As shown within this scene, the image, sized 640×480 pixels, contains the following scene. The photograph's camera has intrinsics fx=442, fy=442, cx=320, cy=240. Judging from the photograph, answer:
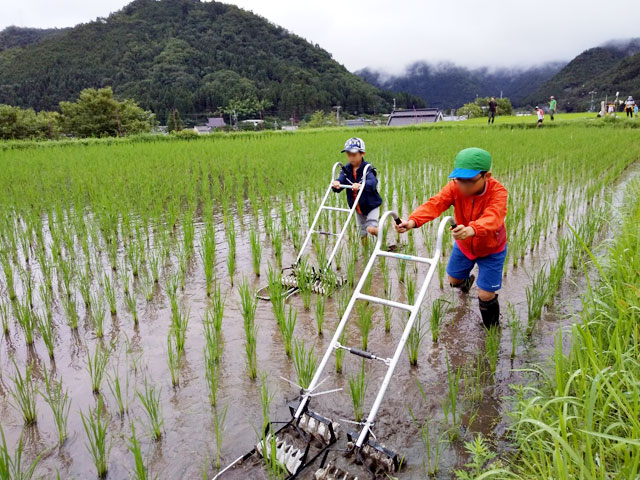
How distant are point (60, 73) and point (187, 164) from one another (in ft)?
185

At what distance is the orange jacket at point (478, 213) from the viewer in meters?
2.52

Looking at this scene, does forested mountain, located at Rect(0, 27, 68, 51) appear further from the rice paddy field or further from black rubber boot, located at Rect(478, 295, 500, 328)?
black rubber boot, located at Rect(478, 295, 500, 328)

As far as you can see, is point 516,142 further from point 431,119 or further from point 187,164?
point 431,119

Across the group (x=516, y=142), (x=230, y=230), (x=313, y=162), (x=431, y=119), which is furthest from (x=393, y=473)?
(x=431, y=119)

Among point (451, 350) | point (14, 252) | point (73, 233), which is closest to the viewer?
point (451, 350)

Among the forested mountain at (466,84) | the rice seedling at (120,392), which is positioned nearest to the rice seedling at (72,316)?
the rice seedling at (120,392)

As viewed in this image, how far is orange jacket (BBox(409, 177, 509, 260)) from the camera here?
2516 mm

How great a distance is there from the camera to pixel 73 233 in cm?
510

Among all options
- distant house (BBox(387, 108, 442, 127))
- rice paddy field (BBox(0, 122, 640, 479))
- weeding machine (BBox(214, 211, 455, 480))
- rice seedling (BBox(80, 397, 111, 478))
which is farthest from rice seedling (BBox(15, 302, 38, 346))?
distant house (BBox(387, 108, 442, 127))

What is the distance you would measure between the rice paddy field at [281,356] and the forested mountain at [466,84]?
12437cm

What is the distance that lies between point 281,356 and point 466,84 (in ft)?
543

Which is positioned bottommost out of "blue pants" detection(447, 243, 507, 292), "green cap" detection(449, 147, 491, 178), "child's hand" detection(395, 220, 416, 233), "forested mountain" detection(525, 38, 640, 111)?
"blue pants" detection(447, 243, 507, 292)

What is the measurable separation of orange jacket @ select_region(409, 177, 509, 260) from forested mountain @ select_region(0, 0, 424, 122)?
42476 millimetres

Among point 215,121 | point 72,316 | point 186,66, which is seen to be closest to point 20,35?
point 186,66
